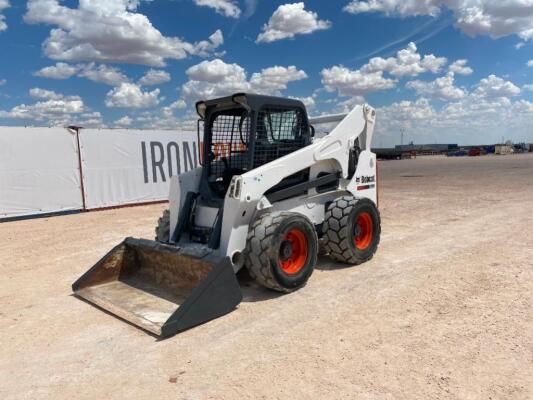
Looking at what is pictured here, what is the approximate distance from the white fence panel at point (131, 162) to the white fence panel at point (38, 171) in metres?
0.41

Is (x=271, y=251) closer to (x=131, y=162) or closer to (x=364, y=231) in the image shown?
(x=364, y=231)

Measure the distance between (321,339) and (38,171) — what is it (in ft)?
35.5

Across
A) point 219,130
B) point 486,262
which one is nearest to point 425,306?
point 486,262

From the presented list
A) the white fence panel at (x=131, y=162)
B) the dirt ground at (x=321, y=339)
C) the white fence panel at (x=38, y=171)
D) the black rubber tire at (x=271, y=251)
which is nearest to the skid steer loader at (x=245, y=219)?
the black rubber tire at (x=271, y=251)

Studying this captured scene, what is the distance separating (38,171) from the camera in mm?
11945

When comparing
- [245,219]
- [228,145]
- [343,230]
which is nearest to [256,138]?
[228,145]

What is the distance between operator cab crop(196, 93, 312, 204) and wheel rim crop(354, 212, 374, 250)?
1.37 metres

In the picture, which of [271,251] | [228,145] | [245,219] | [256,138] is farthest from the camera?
[228,145]

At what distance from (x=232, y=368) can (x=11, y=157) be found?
1066cm

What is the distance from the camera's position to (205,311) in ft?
13.7

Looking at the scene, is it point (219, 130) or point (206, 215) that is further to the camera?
point (219, 130)

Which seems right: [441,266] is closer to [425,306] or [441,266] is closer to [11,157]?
[425,306]

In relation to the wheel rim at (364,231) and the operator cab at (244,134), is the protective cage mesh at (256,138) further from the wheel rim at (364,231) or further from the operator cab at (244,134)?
the wheel rim at (364,231)

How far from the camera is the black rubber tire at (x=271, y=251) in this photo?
465cm
